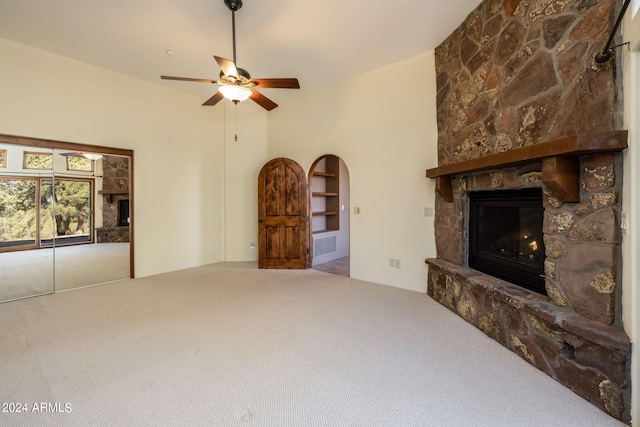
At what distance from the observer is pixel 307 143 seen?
5.18 meters

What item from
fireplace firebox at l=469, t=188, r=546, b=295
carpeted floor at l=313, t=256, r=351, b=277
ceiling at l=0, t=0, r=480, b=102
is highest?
ceiling at l=0, t=0, r=480, b=102

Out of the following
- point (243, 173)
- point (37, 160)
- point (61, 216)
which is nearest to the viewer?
point (37, 160)

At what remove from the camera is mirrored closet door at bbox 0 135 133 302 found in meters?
3.65

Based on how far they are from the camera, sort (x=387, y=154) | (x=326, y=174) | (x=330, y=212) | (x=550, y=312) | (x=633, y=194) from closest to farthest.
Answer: (x=633, y=194)
(x=550, y=312)
(x=387, y=154)
(x=326, y=174)
(x=330, y=212)

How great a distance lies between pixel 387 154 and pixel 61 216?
4932 millimetres

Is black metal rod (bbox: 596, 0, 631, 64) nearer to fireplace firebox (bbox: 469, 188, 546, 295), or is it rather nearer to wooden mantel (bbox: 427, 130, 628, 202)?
wooden mantel (bbox: 427, 130, 628, 202)

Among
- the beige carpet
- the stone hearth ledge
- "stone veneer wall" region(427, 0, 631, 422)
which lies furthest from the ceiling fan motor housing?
the stone hearth ledge

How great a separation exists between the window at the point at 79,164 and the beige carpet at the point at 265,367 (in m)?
1.91

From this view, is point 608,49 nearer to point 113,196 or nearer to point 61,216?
point 113,196

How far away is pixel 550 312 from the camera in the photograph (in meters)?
1.91

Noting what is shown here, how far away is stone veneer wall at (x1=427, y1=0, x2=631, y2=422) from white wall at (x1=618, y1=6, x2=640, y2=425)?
5 centimetres

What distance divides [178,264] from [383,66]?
4.93 m

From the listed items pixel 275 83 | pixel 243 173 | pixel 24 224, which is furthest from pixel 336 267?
pixel 24 224

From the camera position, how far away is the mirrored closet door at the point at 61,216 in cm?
365
